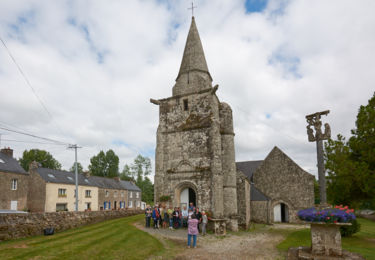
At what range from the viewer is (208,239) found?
499 inches

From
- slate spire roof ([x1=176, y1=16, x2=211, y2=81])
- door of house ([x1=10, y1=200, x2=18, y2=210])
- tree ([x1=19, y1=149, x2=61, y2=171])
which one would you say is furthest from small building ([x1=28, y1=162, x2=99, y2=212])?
slate spire roof ([x1=176, y1=16, x2=211, y2=81])

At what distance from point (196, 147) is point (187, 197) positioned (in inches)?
152

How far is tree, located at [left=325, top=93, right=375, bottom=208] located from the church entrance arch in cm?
930

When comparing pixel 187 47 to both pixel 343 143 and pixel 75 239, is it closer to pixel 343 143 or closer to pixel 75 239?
pixel 343 143

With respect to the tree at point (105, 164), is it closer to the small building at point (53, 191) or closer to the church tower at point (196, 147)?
the small building at point (53, 191)

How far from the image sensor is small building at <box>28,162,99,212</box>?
30.5 metres

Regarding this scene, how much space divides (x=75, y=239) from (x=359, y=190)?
14351 mm

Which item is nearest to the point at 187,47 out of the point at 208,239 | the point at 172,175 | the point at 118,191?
the point at 172,175

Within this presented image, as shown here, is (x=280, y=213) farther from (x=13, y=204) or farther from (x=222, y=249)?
(x=13, y=204)

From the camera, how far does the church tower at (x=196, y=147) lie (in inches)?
684

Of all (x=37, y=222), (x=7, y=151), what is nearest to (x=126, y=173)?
(x=7, y=151)

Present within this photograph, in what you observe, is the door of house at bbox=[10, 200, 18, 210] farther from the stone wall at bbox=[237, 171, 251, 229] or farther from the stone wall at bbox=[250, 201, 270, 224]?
the stone wall at bbox=[250, 201, 270, 224]

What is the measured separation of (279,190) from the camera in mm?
25422

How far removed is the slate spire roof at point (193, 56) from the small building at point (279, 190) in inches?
512
